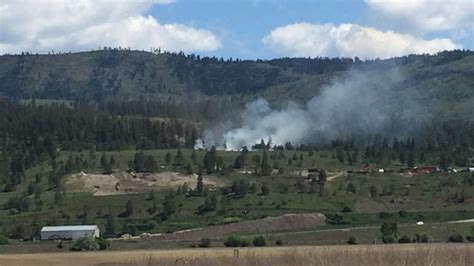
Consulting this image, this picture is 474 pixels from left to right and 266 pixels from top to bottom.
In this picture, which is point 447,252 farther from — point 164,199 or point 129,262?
point 164,199

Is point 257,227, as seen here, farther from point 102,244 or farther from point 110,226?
point 102,244

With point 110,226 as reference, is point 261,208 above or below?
above

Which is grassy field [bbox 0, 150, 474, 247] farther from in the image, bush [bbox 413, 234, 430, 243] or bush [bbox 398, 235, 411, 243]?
bush [bbox 398, 235, 411, 243]

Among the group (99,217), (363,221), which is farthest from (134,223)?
(363,221)

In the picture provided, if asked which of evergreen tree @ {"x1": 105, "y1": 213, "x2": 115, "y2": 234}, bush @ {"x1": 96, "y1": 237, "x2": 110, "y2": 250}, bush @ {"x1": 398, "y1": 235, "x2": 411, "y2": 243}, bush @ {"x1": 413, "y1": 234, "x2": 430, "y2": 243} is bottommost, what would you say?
evergreen tree @ {"x1": 105, "y1": 213, "x2": 115, "y2": 234}

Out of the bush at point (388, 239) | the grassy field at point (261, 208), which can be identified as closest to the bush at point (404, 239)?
the bush at point (388, 239)

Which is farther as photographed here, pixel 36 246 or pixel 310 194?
pixel 310 194

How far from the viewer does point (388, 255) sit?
7212 cm

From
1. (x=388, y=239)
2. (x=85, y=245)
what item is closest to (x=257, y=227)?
(x=388, y=239)

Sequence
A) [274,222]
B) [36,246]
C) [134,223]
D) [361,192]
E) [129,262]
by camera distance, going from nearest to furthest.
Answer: [129,262], [36,246], [274,222], [134,223], [361,192]

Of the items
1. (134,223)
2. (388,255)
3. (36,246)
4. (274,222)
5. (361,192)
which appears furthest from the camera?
(361,192)

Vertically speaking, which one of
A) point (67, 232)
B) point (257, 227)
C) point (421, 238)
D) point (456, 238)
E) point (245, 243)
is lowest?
point (67, 232)

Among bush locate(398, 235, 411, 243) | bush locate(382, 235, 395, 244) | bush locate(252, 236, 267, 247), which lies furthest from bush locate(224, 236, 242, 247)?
bush locate(398, 235, 411, 243)

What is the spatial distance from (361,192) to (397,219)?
37467mm
